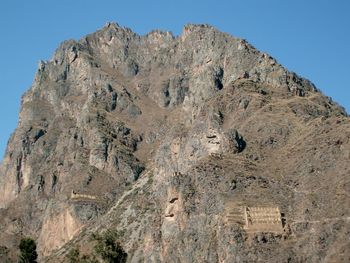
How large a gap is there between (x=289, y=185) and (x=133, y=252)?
137 feet

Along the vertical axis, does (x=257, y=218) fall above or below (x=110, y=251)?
above

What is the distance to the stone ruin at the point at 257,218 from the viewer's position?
486 feet

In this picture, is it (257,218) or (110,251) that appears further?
(257,218)

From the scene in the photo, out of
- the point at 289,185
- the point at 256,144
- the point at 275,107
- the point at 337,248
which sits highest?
the point at 275,107

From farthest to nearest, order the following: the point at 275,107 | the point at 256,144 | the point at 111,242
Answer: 1. the point at 275,107
2. the point at 256,144
3. the point at 111,242

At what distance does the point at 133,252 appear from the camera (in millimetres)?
187875

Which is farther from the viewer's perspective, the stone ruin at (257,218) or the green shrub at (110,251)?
the stone ruin at (257,218)

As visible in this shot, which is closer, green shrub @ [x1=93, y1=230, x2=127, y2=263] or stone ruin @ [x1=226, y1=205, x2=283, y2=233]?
green shrub @ [x1=93, y1=230, x2=127, y2=263]

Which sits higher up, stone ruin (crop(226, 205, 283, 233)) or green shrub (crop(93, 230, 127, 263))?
stone ruin (crop(226, 205, 283, 233))

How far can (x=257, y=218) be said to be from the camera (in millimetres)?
149000

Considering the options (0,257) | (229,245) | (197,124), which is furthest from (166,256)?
(197,124)

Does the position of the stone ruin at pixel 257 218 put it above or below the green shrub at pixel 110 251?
above

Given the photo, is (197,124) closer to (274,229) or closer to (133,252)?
(133,252)

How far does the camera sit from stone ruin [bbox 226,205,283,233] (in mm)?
148250
